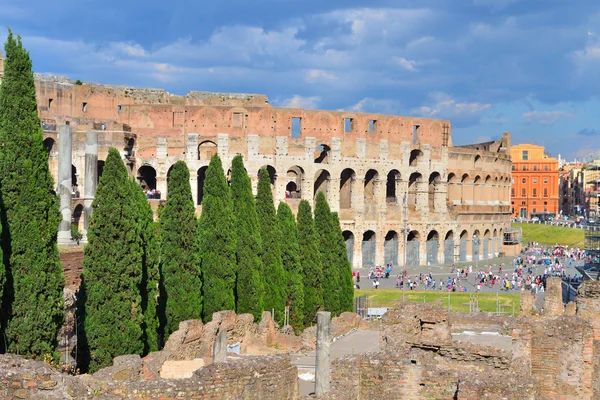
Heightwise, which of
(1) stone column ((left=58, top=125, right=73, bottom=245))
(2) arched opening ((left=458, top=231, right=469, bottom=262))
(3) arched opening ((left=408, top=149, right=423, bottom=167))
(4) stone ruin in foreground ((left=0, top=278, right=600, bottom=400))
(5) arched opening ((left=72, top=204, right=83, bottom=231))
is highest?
(3) arched opening ((left=408, top=149, right=423, bottom=167))

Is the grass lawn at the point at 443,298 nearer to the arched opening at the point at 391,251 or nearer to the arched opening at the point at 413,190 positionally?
the arched opening at the point at 391,251

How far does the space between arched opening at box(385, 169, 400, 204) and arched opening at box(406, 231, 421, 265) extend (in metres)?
2.79

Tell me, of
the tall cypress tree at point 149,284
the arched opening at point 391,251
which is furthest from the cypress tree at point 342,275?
the arched opening at point 391,251

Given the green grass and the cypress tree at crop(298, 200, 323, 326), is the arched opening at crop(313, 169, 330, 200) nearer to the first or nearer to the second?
the cypress tree at crop(298, 200, 323, 326)

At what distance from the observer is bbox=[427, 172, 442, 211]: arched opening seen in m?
55.0

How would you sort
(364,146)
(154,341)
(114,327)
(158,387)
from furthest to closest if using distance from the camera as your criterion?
1. (364,146)
2. (154,341)
3. (114,327)
4. (158,387)

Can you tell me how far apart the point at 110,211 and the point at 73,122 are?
31212mm

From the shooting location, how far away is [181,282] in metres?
21.0

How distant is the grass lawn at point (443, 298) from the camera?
34094mm

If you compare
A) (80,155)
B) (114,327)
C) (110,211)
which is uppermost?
(80,155)

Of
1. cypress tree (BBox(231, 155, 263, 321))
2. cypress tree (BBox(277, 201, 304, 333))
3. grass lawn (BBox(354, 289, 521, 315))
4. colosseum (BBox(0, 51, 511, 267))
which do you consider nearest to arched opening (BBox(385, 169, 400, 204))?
colosseum (BBox(0, 51, 511, 267))

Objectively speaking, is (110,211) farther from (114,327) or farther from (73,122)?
(73,122)

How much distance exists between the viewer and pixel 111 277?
55.6 ft

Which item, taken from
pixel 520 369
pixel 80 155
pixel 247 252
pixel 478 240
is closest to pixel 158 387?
pixel 520 369
